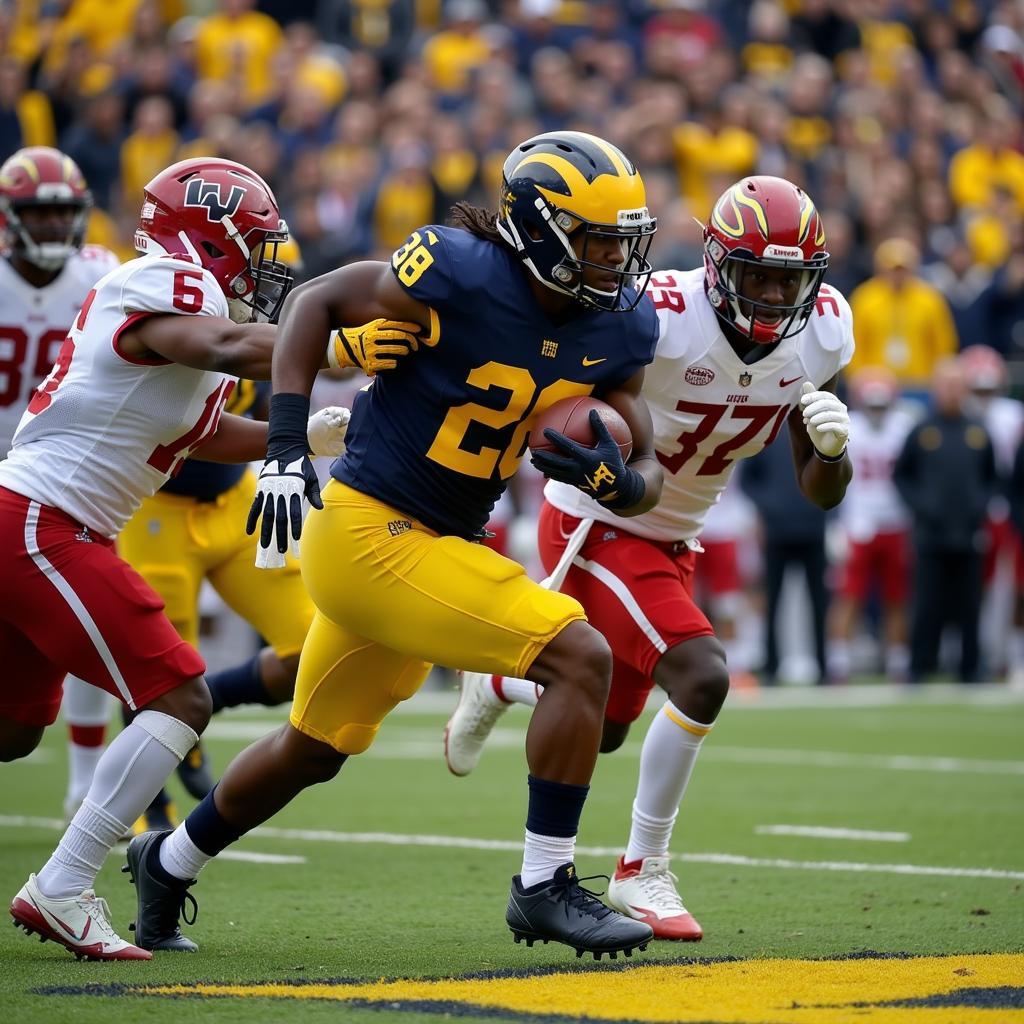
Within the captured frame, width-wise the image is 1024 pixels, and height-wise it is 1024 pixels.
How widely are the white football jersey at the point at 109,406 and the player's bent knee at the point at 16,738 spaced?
1.97 ft

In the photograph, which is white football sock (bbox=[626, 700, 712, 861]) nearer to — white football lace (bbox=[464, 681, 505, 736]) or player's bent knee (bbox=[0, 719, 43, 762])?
white football lace (bbox=[464, 681, 505, 736])

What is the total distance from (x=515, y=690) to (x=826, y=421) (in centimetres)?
145

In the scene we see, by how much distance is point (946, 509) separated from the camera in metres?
13.1

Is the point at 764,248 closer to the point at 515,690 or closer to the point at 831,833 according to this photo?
the point at 515,690

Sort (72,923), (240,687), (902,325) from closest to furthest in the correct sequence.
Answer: (72,923), (240,687), (902,325)

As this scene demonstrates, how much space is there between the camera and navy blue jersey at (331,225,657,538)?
443 centimetres

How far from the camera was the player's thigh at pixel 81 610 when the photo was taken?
14.8 feet

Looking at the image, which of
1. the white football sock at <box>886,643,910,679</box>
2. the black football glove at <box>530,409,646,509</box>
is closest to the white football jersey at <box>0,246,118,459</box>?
the black football glove at <box>530,409,646,509</box>

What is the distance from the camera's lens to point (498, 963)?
4520 mm

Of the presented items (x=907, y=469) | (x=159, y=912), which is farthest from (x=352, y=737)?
(x=907, y=469)

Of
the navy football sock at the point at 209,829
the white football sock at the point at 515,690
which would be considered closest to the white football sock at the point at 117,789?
the navy football sock at the point at 209,829

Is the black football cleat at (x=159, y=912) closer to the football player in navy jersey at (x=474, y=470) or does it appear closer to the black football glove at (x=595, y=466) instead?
the football player in navy jersey at (x=474, y=470)

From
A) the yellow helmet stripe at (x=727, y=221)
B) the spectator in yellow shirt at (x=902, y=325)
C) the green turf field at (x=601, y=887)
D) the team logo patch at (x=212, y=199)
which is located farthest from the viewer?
the spectator in yellow shirt at (x=902, y=325)

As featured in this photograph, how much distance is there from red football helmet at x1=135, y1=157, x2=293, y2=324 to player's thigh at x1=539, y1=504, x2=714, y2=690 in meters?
1.24
